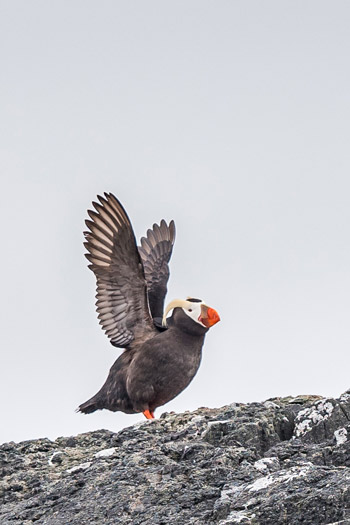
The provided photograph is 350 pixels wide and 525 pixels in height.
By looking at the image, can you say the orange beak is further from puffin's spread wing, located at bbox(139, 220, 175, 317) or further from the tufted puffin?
puffin's spread wing, located at bbox(139, 220, 175, 317)

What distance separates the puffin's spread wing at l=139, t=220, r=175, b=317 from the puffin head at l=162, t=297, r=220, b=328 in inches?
74.1

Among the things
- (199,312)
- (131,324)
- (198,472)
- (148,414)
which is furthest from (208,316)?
(198,472)

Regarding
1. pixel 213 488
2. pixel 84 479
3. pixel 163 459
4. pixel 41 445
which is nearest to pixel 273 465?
pixel 213 488

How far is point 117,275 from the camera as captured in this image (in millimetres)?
13305

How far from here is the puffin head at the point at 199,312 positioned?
13.0 meters

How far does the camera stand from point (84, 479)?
7078 mm

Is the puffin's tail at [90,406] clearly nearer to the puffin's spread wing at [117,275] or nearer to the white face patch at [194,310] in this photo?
the puffin's spread wing at [117,275]

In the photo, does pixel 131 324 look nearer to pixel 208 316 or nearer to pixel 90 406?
pixel 208 316

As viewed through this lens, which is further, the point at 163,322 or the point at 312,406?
the point at 163,322

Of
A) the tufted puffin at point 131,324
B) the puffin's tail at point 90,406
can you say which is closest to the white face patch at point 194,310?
the tufted puffin at point 131,324

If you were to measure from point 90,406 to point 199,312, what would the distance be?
2132mm

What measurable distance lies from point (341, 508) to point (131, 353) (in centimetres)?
797

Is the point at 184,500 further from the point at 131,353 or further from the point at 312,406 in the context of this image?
the point at 131,353

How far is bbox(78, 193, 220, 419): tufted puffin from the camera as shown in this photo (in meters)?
12.6
